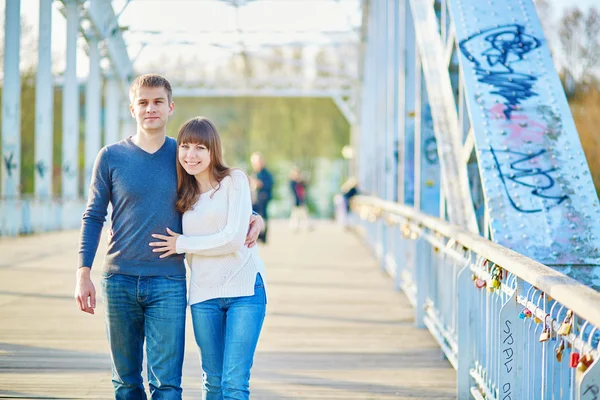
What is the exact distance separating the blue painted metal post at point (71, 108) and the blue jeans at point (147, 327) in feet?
53.4

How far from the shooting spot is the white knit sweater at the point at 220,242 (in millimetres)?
3629

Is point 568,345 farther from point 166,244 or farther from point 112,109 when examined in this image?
point 112,109

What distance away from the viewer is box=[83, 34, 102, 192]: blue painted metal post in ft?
70.7

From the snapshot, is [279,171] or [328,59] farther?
[279,171]

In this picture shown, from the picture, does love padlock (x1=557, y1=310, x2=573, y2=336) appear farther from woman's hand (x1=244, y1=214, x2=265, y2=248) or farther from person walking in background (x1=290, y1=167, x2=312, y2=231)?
person walking in background (x1=290, y1=167, x2=312, y2=231)

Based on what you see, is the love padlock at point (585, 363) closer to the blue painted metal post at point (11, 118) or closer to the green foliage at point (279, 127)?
the blue painted metal post at point (11, 118)

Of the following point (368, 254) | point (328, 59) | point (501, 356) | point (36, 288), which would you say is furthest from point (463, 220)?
point (328, 59)

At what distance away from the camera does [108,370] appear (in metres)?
5.51

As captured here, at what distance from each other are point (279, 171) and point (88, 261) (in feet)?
130

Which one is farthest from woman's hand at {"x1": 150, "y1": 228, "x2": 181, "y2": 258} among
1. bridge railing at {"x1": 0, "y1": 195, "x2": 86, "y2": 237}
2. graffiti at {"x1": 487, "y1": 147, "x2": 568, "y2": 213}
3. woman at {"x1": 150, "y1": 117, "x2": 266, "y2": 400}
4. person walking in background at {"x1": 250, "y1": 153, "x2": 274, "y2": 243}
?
bridge railing at {"x1": 0, "y1": 195, "x2": 86, "y2": 237}

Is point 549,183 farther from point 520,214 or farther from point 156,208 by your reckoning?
point 156,208

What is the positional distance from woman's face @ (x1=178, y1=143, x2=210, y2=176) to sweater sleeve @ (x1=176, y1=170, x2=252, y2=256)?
5.7 inches

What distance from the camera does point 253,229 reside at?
12.5 ft

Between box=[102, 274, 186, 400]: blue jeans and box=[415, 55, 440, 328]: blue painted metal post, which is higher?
box=[415, 55, 440, 328]: blue painted metal post
